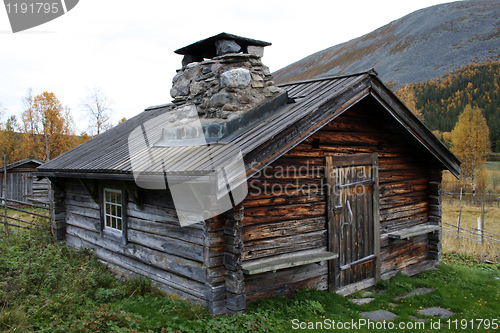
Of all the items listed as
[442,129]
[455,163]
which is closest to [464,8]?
[442,129]

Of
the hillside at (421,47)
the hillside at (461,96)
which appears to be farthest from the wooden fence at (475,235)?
the hillside at (421,47)

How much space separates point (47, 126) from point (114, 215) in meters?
29.8

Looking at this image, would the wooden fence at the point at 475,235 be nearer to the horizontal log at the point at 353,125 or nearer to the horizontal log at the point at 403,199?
the horizontal log at the point at 403,199

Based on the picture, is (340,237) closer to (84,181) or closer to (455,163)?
(455,163)

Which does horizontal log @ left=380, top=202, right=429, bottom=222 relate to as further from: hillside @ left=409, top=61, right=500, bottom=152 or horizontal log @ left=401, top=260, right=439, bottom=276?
hillside @ left=409, top=61, right=500, bottom=152

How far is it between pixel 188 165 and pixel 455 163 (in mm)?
6964

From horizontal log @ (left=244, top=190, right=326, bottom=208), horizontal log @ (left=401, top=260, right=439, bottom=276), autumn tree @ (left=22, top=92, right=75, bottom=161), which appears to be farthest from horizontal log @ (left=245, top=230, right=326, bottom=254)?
autumn tree @ (left=22, top=92, right=75, bottom=161)

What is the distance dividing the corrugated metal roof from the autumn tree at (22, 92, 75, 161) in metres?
27.2

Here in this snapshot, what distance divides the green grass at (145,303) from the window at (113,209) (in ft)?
3.07

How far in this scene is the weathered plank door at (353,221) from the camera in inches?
263

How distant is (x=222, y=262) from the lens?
206 inches

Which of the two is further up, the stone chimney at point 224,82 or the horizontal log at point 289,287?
the stone chimney at point 224,82

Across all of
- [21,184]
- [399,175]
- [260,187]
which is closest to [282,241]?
[260,187]

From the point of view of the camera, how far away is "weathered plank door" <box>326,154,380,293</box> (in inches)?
263
